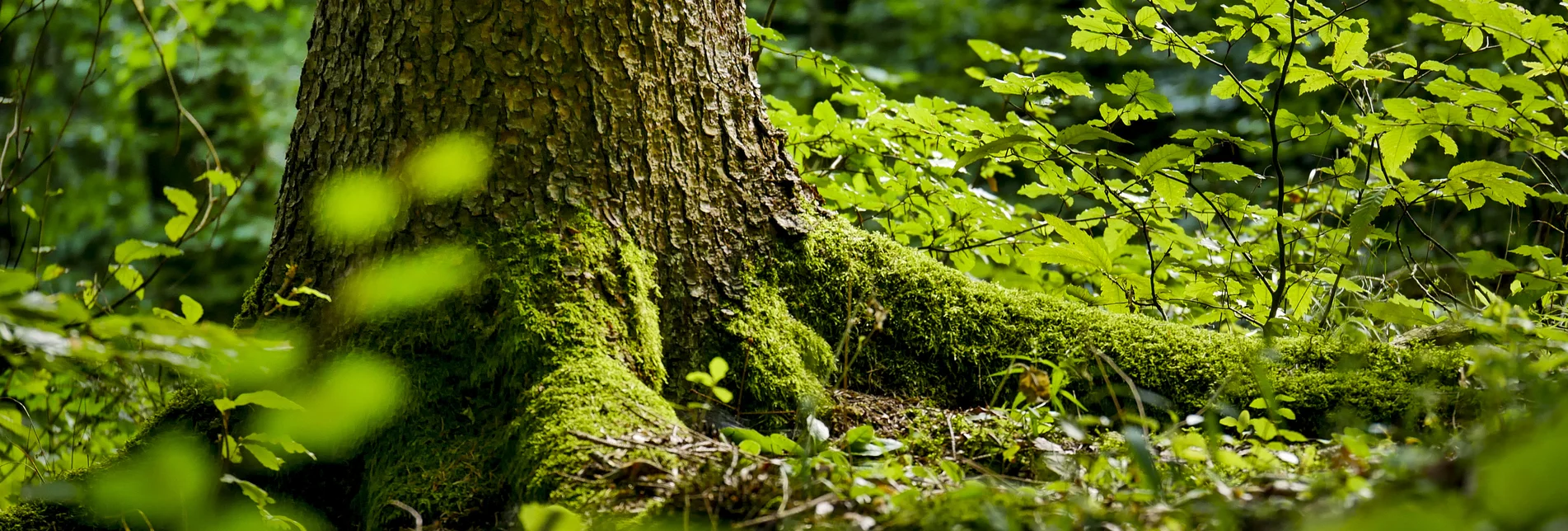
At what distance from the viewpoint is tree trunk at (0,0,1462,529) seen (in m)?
1.80

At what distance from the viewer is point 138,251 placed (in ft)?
6.29

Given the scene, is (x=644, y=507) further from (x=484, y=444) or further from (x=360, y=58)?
(x=360, y=58)

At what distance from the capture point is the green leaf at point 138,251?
5.98ft

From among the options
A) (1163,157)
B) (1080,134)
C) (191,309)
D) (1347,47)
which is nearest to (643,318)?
(191,309)

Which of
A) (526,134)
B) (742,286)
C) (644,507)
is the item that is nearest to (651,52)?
(526,134)

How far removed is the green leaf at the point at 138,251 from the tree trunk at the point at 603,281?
0.20m

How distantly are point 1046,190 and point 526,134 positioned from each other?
156 cm

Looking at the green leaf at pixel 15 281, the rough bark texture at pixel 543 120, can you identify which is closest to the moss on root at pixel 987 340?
the rough bark texture at pixel 543 120

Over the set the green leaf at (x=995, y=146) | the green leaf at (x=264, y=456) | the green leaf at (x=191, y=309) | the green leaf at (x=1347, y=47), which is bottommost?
the green leaf at (x=264, y=456)

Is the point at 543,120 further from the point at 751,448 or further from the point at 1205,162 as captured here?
the point at 1205,162

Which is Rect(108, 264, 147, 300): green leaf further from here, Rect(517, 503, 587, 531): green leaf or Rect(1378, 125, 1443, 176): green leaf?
Rect(1378, 125, 1443, 176): green leaf

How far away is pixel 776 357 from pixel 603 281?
16.3 inches

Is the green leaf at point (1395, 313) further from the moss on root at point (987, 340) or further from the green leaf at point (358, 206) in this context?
the green leaf at point (358, 206)

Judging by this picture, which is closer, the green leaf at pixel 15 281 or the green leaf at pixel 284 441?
the green leaf at pixel 15 281
